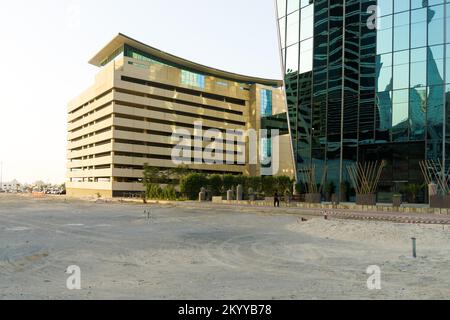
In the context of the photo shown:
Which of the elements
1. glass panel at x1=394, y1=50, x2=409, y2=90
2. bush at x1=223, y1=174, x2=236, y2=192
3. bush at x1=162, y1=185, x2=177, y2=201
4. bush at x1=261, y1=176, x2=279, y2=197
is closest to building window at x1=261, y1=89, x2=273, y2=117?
bush at x1=261, y1=176, x2=279, y2=197

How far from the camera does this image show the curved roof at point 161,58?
301 feet

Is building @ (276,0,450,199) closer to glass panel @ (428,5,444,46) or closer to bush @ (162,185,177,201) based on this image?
glass panel @ (428,5,444,46)

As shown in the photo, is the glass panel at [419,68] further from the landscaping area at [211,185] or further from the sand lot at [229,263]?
the sand lot at [229,263]

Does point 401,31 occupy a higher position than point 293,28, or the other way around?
point 293,28

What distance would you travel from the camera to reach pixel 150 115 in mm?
86938

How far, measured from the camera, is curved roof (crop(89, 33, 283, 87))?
91.9 metres

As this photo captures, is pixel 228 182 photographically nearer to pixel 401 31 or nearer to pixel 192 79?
pixel 401 31

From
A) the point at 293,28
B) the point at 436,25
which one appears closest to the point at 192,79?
the point at 293,28

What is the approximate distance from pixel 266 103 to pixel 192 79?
2366 centimetres

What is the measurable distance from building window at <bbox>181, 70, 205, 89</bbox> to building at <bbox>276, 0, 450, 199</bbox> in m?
51.1

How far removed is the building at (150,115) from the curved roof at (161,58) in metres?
0.25
